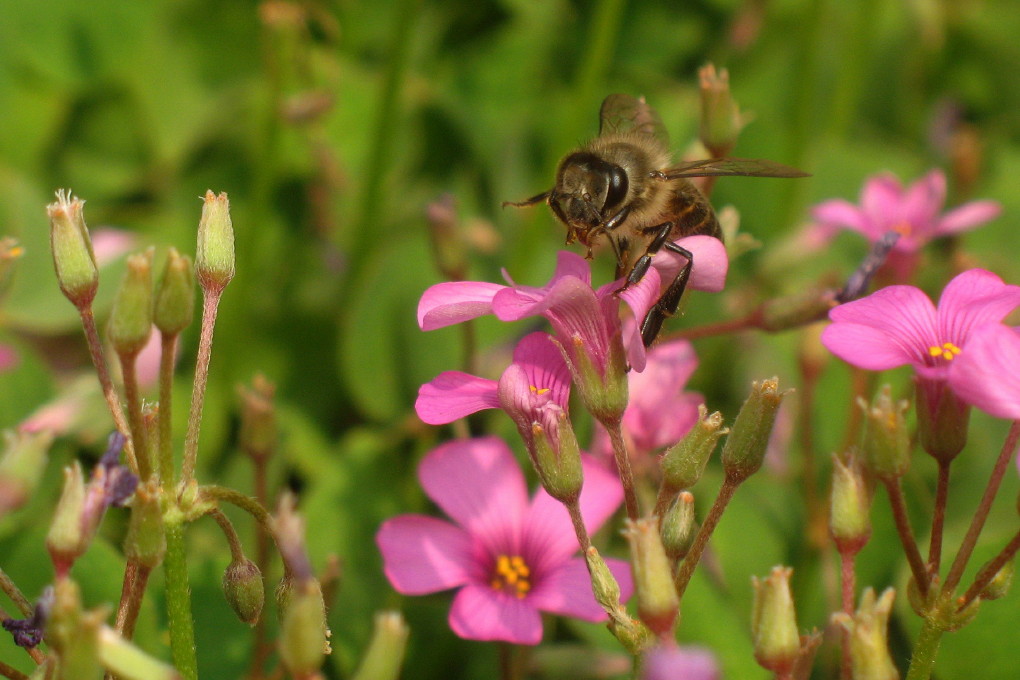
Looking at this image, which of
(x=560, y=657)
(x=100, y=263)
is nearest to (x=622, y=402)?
(x=560, y=657)

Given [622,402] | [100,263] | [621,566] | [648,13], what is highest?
[648,13]

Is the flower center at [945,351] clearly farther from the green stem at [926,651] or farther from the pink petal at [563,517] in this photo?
the pink petal at [563,517]

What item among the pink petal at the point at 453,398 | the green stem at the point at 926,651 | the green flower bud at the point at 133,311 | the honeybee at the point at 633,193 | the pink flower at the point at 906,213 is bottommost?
the green stem at the point at 926,651

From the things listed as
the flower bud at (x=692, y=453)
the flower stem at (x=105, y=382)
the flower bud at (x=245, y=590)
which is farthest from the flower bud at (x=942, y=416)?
the flower stem at (x=105, y=382)

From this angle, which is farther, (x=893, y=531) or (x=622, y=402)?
(x=893, y=531)

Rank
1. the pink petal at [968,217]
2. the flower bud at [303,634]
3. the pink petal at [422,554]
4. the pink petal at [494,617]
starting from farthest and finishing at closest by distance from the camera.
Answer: the pink petal at [968,217], the pink petal at [422,554], the pink petal at [494,617], the flower bud at [303,634]

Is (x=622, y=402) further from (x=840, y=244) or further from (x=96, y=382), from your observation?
(x=840, y=244)

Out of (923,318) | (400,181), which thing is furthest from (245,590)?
(400,181)
